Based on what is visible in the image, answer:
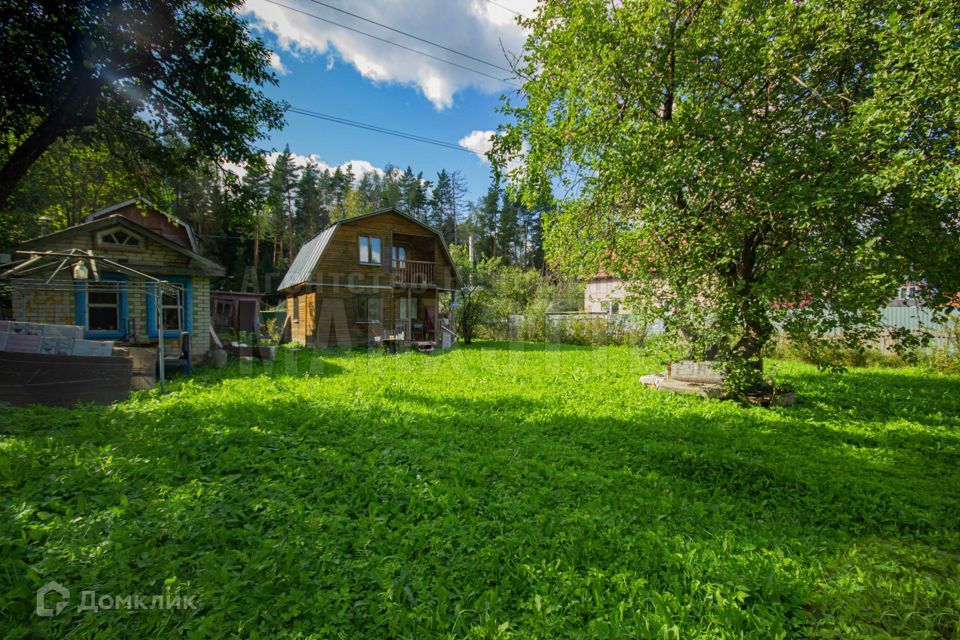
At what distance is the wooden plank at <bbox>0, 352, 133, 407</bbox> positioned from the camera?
20.2 ft

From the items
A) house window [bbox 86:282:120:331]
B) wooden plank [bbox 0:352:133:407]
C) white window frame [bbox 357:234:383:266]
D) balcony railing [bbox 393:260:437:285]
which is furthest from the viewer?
balcony railing [bbox 393:260:437:285]

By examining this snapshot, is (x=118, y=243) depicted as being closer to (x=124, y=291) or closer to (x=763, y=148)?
(x=124, y=291)

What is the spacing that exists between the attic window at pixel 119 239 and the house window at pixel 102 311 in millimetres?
1128

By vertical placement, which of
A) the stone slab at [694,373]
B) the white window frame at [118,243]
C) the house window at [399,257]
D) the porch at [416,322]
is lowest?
the stone slab at [694,373]

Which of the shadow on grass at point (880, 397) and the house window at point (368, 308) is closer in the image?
the shadow on grass at point (880, 397)

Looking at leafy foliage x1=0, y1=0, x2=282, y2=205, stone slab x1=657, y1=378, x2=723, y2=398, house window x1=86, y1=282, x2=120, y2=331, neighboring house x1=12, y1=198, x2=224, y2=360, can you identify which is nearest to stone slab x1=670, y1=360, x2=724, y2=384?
stone slab x1=657, y1=378, x2=723, y2=398

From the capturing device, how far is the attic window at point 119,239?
400 inches

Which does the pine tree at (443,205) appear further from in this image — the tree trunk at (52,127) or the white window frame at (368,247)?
the tree trunk at (52,127)

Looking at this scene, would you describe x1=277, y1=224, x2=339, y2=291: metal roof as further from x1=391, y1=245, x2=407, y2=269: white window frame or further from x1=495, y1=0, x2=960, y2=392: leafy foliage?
x1=495, y1=0, x2=960, y2=392: leafy foliage

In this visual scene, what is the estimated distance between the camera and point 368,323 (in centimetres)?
1708

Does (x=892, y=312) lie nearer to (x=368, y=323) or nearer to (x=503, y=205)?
(x=368, y=323)

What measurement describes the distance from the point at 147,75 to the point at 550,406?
9621 mm

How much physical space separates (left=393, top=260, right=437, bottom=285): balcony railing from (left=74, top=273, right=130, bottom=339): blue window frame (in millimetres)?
9409

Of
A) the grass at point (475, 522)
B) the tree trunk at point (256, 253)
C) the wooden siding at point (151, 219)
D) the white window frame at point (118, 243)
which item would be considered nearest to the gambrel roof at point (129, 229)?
the white window frame at point (118, 243)
